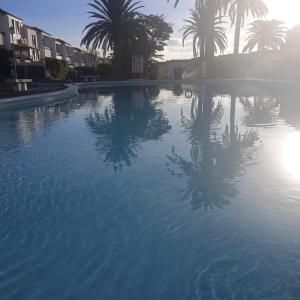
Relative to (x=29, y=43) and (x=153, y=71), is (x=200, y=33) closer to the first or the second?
(x=153, y=71)

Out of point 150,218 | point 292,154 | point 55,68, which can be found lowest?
point 150,218

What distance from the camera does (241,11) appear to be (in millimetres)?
35281

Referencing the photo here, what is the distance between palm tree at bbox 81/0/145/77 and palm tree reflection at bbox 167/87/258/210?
1069 inches

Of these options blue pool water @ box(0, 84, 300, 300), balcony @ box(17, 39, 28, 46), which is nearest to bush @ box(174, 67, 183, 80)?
balcony @ box(17, 39, 28, 46)

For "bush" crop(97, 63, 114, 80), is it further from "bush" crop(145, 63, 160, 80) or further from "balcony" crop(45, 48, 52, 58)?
"balcony" crop(45, 48, 52, 58)

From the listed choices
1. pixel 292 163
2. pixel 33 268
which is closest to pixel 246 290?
pixel 33 268

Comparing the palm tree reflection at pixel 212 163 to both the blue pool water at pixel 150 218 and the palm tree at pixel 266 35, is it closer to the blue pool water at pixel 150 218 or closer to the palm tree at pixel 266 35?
the blue pool water at pixel 150 218

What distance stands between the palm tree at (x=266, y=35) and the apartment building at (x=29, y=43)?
27232 millimetres

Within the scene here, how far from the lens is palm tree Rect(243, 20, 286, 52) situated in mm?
49438

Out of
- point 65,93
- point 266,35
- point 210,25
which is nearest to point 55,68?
point 65,93

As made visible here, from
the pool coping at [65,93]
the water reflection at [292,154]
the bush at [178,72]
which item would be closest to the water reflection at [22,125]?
the pool coping at [65,93]

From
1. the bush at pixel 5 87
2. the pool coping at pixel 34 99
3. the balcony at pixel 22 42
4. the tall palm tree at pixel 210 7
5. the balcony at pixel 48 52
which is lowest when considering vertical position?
the pool coping at pixel 34 99

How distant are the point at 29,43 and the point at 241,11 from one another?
96.5 feet

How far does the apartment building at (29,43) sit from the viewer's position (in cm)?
3656
